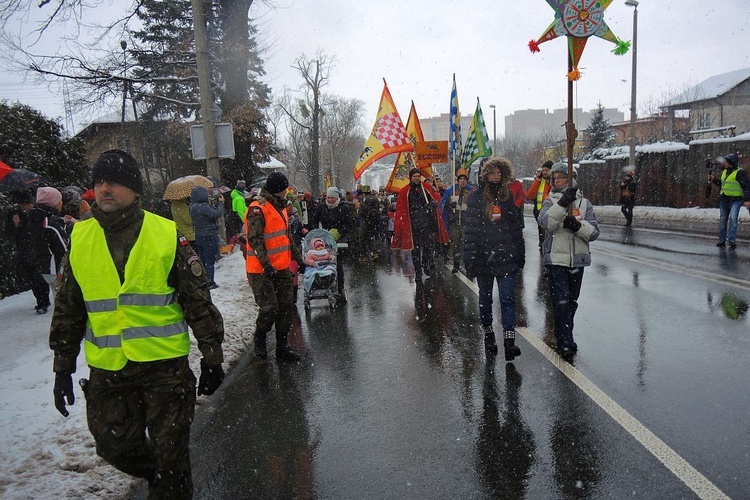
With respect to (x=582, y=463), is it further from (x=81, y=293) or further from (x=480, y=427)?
(x=81, y=293)

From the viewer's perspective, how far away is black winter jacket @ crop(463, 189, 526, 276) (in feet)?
18.7

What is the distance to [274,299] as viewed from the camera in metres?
5.95

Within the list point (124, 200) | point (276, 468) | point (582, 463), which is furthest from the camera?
point (276, 468)

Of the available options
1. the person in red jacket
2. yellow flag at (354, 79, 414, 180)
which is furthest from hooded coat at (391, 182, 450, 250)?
yellow flag at (354, 79, 414, 180)

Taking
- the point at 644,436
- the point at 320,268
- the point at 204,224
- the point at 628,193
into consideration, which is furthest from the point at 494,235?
the point at 628,193

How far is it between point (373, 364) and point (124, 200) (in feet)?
11.5

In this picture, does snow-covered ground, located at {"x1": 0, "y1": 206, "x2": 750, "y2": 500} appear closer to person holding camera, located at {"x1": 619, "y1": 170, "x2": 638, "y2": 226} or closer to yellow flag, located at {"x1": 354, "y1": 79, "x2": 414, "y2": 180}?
yellow flag, located at {"x1": 354, "y1": 79, "x2": 414, "y2": 180}

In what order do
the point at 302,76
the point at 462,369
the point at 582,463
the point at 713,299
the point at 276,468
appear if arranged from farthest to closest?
the point at 302,76, the point at 713,299, the point at 462,369, the point at 276,468, the point at 582,463

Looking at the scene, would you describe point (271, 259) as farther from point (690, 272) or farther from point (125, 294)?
point (690, 272)

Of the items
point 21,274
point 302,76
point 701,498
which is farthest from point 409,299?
point 302,76

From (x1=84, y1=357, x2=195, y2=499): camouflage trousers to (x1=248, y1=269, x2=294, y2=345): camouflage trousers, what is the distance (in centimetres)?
302

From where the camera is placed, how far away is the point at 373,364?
5.79 metres

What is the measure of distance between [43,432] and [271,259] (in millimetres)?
2544

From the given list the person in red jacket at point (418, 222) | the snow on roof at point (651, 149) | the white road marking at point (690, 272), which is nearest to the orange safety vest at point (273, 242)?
the person in red jacket at point (418, 222)
